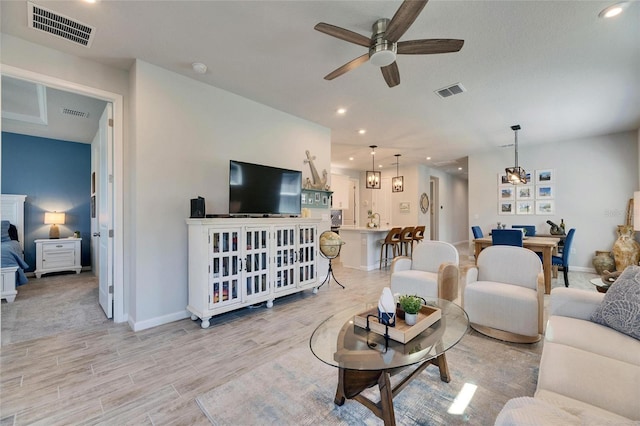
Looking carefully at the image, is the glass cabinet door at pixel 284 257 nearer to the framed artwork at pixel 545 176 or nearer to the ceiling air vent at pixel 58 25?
the ceiling air vent at pixel 58 25

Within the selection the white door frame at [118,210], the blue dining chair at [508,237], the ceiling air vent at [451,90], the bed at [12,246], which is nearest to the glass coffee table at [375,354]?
the white door frame at [118,210]

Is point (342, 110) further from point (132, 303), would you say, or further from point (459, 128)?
point (132, 303)

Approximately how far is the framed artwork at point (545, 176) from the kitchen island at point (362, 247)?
12.2 ft

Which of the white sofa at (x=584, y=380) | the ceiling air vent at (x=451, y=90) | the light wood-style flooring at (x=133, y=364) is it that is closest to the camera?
the white sofa at (x=584, y=380)

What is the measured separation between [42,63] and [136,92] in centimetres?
81

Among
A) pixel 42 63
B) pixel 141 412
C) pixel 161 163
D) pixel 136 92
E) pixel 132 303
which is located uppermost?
pixel 42 63

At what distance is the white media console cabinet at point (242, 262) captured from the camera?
2916mm

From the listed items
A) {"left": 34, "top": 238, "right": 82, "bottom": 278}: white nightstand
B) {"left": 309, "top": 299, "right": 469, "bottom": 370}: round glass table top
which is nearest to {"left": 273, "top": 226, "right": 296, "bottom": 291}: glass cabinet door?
{"left": 309, "top": 299, "right": 469, "bottom": 370}: round glass table top

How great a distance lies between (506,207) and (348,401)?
683 centimetres

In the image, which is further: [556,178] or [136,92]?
[556,178]

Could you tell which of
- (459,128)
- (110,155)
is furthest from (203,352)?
(459,128)

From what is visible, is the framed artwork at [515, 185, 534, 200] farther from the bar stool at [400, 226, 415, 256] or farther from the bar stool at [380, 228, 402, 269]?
the bar stool at [380, 228, 402, 269]

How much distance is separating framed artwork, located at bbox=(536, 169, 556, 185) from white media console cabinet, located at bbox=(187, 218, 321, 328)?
5882mm

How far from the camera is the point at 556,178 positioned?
20.1 feet
